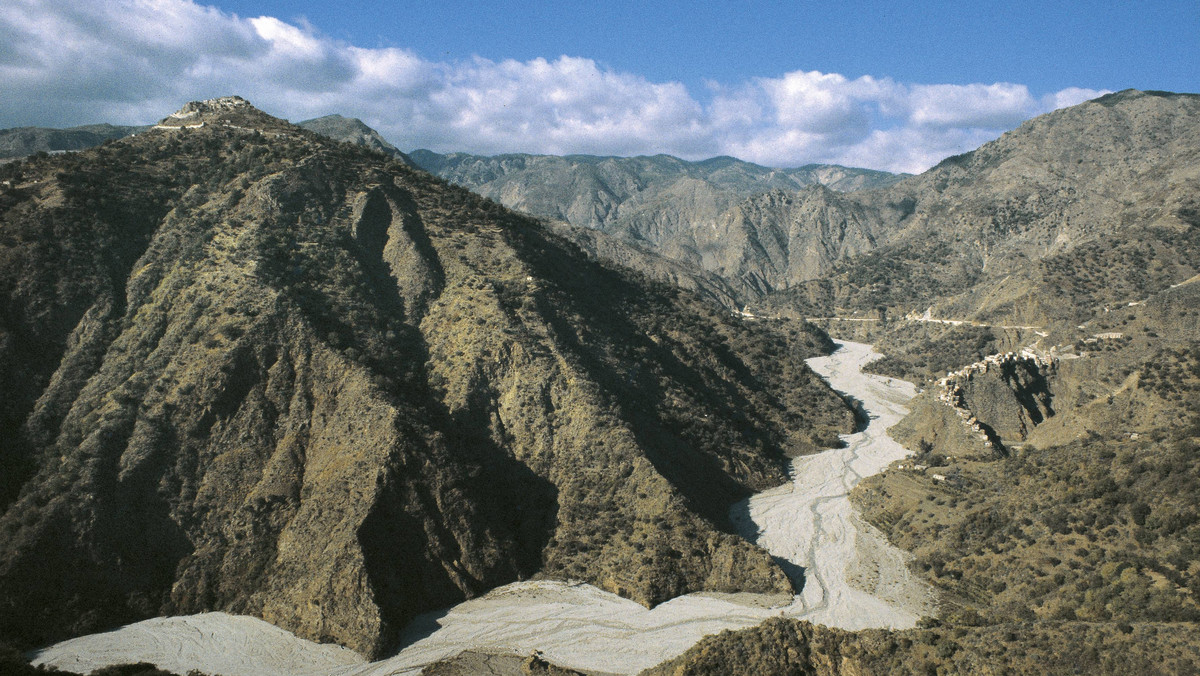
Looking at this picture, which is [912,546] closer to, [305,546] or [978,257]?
[305,546]

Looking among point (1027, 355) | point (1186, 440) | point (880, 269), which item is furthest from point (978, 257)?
point (1186, 440)

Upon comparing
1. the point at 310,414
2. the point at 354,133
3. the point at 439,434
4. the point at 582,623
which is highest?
the point at 354,133

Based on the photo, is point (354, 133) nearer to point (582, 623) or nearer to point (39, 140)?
point (39, 140)

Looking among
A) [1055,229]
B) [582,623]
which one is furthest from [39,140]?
[1055,229]

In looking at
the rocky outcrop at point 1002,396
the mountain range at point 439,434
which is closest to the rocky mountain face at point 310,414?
the mountain range at point 439,434

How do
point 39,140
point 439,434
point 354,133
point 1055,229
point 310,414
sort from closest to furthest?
point 439,434 < point 310,414 < point 39,140 < point 1055,229 < point 354,133

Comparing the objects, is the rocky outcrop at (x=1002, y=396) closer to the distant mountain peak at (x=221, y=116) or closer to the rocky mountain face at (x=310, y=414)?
the rocky mountain face at (x=310, y=414)
